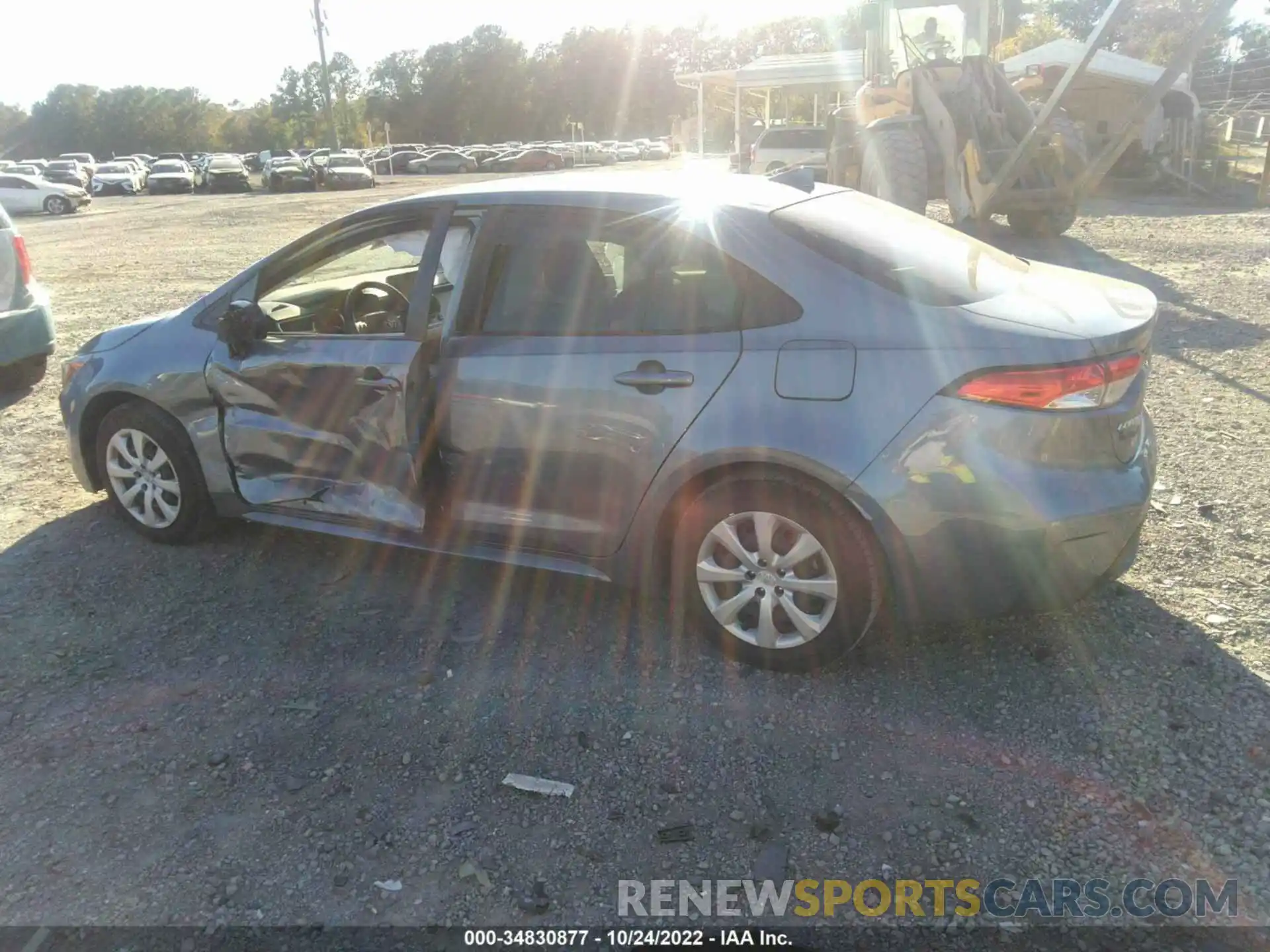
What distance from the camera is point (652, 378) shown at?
350 centimetres

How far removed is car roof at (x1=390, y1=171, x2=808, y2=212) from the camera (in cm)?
379

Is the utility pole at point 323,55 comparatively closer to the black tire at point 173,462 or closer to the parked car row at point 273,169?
the parked car row at point 273,169

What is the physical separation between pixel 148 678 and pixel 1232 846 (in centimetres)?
361

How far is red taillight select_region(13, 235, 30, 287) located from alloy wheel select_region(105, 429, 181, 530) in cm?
370

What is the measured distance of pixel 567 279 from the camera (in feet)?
12.6

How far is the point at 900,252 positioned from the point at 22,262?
271 inches

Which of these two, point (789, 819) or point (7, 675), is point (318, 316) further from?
point (789, 819)

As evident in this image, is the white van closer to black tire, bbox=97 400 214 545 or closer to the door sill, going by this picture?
black tire, bbox=97 400 214 545

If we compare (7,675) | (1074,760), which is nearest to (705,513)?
(1074,760)

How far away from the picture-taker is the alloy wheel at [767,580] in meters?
3.43

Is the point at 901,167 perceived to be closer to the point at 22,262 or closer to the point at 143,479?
the point at 22,262

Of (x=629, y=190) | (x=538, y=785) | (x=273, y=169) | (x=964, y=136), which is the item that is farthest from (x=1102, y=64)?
(x=273, y=169)

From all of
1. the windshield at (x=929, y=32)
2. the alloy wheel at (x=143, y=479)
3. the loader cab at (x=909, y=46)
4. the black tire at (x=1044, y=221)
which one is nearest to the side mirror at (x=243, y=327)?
the alloy wheel at (x=143, y=479)

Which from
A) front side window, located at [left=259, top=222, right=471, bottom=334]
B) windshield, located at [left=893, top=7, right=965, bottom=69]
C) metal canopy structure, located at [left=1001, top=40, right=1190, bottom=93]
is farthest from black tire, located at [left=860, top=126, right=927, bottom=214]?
metal canopy structure, located at [left=1001, top=40, right=1190, bottom=93]
